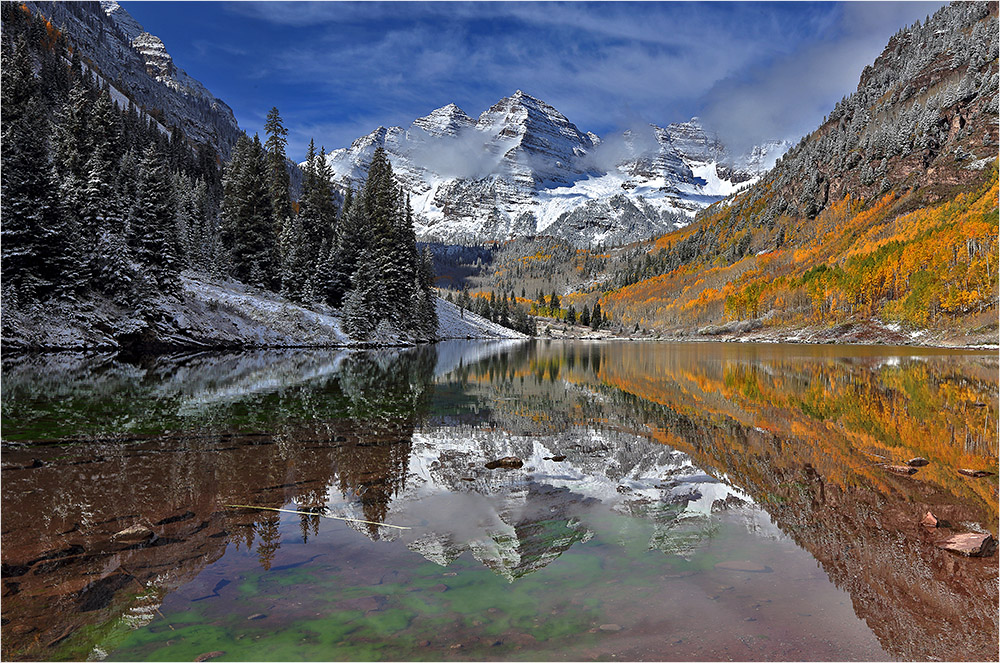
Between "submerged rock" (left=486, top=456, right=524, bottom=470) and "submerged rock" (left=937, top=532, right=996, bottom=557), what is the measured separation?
7.88 metres

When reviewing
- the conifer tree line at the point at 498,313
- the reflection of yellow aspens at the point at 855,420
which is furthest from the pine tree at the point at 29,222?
the conifer tree line at the point at 498,313

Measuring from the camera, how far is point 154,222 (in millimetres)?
46969

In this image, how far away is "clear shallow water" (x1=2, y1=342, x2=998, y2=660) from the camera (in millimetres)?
5355

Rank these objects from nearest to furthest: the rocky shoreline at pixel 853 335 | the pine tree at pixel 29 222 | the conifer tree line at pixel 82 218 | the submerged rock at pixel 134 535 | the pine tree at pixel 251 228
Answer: the submerged rock at pixel 134 535 → the pine tree at pixel 29 222 → the conifer tree line at pixel 82 218 → the pine tree at pixel 251 228 → the rocky shoreline at pixel 853 335

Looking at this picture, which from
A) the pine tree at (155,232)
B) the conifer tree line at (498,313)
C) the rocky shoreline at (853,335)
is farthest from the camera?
the conifer tree line at (498,313)

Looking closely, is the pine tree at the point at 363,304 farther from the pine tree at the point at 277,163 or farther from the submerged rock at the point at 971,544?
the submerged rock at the point at 971,544

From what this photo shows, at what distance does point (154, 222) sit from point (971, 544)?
56.7m

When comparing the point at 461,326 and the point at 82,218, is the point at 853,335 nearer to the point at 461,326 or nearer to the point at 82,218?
the point at 461,326

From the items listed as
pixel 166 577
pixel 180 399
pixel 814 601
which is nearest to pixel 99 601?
pixel 166 577

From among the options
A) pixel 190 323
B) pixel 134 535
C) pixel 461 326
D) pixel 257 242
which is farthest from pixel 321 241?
pixel 134 535

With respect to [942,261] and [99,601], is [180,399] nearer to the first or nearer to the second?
[99,601]

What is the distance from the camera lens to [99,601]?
18.6 feet

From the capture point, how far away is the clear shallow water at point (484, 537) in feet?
17.6

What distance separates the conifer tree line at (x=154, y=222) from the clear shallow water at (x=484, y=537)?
94.0 feet
